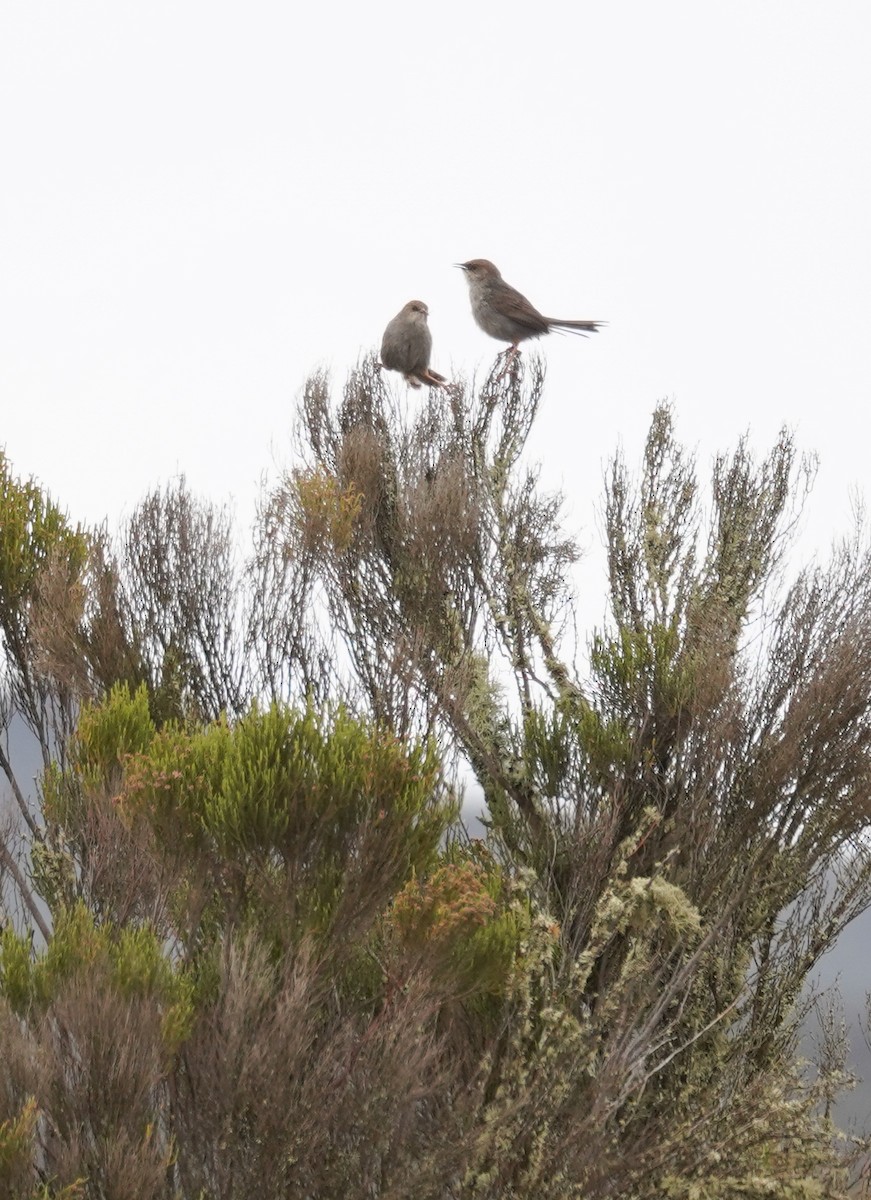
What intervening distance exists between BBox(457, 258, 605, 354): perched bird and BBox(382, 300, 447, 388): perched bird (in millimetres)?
741

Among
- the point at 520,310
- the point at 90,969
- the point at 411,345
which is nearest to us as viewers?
the point at 90,969

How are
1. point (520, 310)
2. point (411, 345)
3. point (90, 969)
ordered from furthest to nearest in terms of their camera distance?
point (411, 345) < point (520, 310) < point (90, 969)

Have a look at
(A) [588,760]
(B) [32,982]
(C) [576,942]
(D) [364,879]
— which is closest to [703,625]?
(A) [588,760]

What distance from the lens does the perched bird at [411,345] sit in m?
14.4

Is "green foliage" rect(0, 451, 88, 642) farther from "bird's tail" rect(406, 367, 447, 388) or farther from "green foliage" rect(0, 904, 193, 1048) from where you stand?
"green foliage" rect(0, 904, 193, 1048)

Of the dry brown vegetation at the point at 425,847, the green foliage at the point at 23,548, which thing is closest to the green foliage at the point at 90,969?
the dry brown vegetation at the point at 425,847

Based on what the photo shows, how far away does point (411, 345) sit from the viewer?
1447 cm

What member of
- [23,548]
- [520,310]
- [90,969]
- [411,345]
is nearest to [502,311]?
[520,310]

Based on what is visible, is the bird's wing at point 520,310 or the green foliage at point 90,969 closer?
the green foliage at point 90,969

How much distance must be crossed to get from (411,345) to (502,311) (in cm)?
123

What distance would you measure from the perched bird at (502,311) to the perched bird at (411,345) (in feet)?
2.43

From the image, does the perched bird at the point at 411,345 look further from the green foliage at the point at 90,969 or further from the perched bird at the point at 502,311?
the green foliage at the point at 90,969

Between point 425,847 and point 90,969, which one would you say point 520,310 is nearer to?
point 425,847

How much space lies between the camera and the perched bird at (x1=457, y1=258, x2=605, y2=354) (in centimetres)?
1354
